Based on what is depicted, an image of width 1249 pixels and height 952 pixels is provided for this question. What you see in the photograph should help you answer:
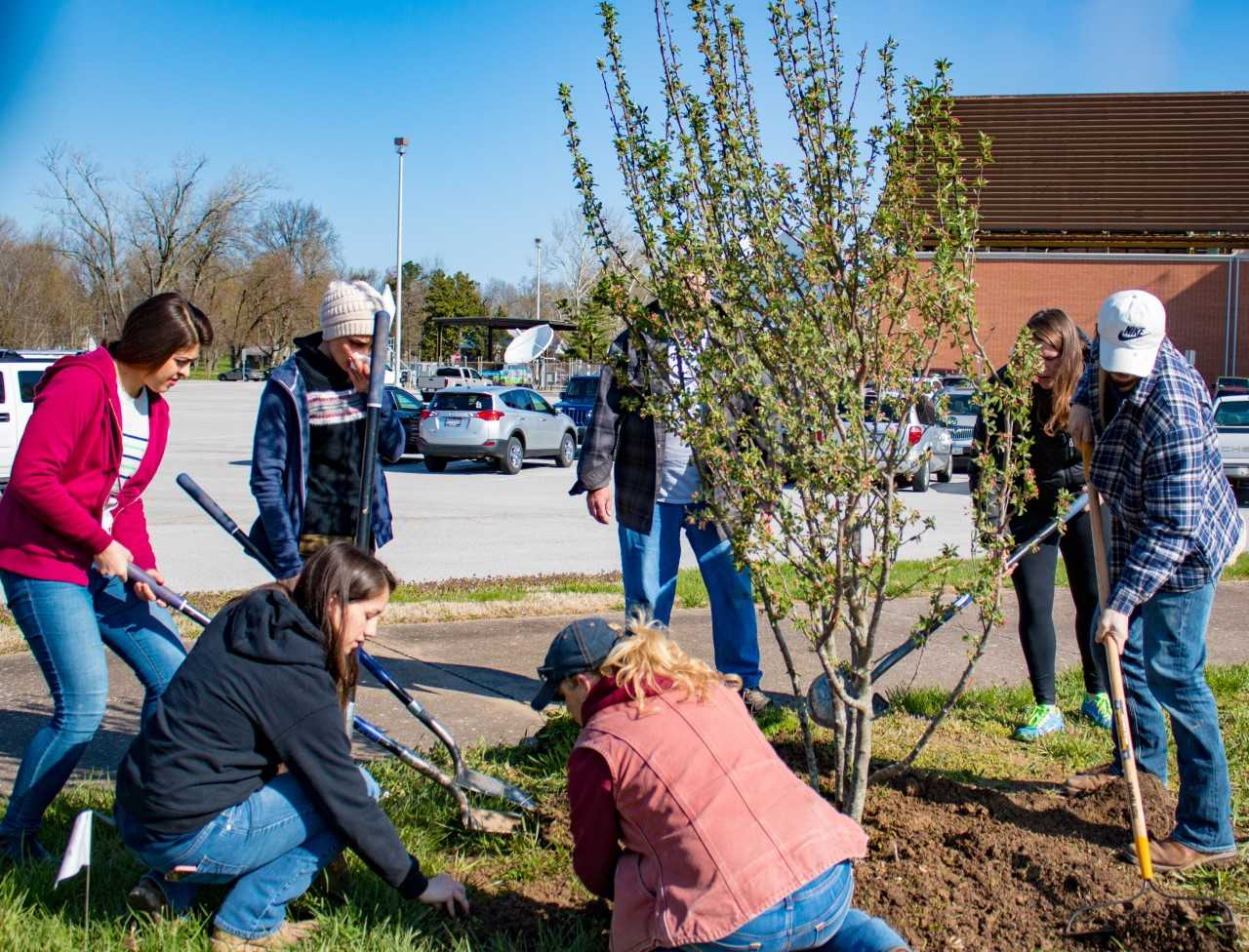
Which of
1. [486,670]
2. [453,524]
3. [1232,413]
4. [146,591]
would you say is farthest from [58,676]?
[1232,413]

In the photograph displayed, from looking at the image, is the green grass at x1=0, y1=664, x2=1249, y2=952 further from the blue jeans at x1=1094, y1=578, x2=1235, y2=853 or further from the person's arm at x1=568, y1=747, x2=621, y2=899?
the person's arm at x1=568, y1=747, x2=621, y2=899

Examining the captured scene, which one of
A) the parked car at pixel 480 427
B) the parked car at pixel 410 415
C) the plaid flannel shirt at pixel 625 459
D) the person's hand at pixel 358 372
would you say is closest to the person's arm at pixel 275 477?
the person's hand at pixel 358 372

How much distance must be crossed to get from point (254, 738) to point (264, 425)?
138cm

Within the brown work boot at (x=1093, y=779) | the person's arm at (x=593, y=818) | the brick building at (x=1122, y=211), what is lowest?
the brown work boot at (x=1093, y=779)

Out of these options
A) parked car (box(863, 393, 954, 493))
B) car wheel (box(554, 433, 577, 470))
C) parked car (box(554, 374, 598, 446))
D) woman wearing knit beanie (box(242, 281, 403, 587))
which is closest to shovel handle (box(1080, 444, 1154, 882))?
parked car (box(863, 393, 954, 493))

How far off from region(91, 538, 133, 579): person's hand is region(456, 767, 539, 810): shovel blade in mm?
1325

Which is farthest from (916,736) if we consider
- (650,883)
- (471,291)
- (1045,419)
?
(471,291)

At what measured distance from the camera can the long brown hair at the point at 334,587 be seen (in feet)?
9.78

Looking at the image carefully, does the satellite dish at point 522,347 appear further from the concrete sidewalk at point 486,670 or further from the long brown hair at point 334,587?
the long brown hair at point 334,587

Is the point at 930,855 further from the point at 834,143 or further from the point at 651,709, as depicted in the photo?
the point at 834,143

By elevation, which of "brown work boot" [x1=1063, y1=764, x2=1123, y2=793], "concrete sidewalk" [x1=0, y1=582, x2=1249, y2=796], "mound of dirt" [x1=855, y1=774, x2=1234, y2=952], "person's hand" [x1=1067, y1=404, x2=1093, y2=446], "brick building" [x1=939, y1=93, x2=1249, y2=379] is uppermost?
"brick building" [x1=939, y1=93, x2=1249, y2=379]

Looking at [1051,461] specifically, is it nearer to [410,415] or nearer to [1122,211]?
[410,415]

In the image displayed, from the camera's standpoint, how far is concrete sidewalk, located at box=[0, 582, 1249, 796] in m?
5.03

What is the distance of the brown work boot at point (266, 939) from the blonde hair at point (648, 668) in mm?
1168
